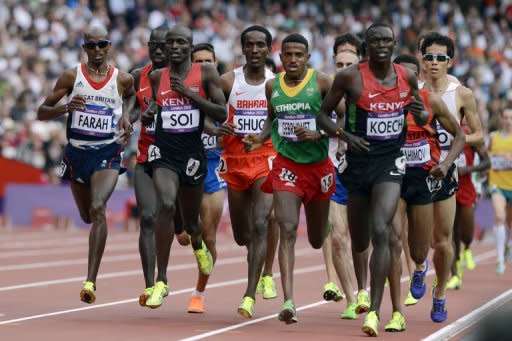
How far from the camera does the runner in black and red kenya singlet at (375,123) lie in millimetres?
10797

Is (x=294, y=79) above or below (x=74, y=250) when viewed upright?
above

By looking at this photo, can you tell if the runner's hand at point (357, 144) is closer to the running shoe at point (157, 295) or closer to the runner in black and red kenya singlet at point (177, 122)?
the runner in black and red kenya singlet at point (177, 122)

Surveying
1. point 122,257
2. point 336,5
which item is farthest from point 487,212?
point 336,5

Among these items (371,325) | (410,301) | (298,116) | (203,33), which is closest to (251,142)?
(298,116)

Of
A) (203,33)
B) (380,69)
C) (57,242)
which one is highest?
(203,33)

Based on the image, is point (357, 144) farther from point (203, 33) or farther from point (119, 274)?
point (203, 33)

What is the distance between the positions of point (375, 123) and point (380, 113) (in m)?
0.09

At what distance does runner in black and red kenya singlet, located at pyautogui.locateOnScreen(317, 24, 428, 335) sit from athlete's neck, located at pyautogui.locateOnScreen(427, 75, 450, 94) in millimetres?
1732

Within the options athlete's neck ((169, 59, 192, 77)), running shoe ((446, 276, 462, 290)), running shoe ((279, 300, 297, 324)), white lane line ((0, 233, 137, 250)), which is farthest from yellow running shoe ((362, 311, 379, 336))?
white lane line ((0, 233, 137, 250))

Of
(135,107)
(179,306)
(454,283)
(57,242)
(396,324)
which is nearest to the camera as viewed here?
(396,324)

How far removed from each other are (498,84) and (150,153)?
2596cm

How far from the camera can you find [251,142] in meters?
11.8

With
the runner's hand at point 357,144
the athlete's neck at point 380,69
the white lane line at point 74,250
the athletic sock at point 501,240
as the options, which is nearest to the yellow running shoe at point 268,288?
the runner's hand at point 357,144

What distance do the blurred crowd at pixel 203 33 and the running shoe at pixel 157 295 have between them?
1737cm
